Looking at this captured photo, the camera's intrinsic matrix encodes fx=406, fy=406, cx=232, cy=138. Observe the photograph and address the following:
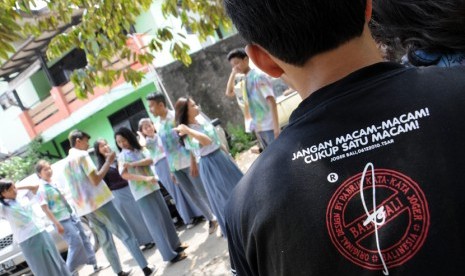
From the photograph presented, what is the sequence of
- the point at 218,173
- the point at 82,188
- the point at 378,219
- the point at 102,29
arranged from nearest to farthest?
the point at 378,219 < the point at 102,29 < the point at 218,173 < the point at 82,188

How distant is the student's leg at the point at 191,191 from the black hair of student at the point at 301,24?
4.47 metres

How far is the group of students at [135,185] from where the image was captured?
4.34 meters

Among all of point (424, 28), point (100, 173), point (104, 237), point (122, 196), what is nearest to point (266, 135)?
point (100, 173)

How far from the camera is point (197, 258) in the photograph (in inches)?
186

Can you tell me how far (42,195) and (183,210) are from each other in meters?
1.92

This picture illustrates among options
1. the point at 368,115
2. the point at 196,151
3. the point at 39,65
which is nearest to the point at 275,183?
the point at 368,115

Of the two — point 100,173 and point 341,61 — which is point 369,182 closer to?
point 341,61

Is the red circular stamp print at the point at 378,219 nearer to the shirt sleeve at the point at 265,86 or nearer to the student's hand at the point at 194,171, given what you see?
the shirt sleeve at the point at 265,86

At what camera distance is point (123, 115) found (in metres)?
14.4

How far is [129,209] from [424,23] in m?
5.04

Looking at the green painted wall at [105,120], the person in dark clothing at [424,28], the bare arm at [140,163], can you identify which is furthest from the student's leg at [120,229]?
the green painted wall at [105,120]

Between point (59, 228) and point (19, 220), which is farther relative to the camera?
point (59, 228)

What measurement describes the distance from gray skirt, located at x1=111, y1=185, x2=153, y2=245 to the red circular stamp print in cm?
506

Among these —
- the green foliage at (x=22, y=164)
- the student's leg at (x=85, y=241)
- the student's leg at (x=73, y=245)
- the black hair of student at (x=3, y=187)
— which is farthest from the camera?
the green foliage at (x=22, y=164)
